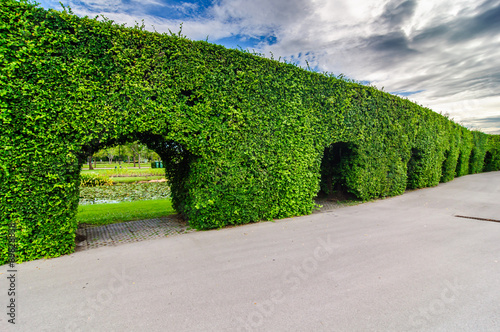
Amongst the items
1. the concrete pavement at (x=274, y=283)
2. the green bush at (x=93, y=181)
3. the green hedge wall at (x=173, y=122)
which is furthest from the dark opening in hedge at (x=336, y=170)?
the green bush at (x=93, y=181)

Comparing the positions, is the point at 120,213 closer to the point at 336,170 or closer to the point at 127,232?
the point at 127,232

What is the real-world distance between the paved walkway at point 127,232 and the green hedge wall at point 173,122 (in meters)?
0.47

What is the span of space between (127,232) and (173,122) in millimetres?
3158

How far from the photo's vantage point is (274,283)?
152 inches

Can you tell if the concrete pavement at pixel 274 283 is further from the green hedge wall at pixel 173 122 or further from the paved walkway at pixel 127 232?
the green hedge wall at pixel 173 122

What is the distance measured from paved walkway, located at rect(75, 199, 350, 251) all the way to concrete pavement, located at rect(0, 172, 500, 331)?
47cm

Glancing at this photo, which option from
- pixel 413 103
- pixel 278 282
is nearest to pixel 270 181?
pixel 278 282

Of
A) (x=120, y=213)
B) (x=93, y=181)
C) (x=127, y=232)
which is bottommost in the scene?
(x=93, y=181)

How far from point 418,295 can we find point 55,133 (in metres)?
6.62

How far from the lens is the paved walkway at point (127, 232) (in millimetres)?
5855

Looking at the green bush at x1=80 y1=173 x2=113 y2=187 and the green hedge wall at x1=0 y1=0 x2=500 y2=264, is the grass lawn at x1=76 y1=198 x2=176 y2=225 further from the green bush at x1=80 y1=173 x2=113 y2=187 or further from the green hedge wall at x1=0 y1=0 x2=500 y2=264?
the green bush at x1=80 y1=173 x2=113 y2=187

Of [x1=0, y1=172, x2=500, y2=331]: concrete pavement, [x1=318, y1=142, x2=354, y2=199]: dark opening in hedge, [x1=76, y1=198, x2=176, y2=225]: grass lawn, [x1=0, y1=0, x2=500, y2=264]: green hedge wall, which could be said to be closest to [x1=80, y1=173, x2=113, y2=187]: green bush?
[x1=76, y1=198, x2=176, y2=225]: grass lawn

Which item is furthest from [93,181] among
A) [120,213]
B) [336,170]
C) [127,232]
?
[336,170]

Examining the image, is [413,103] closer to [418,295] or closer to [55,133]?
[418,295]
